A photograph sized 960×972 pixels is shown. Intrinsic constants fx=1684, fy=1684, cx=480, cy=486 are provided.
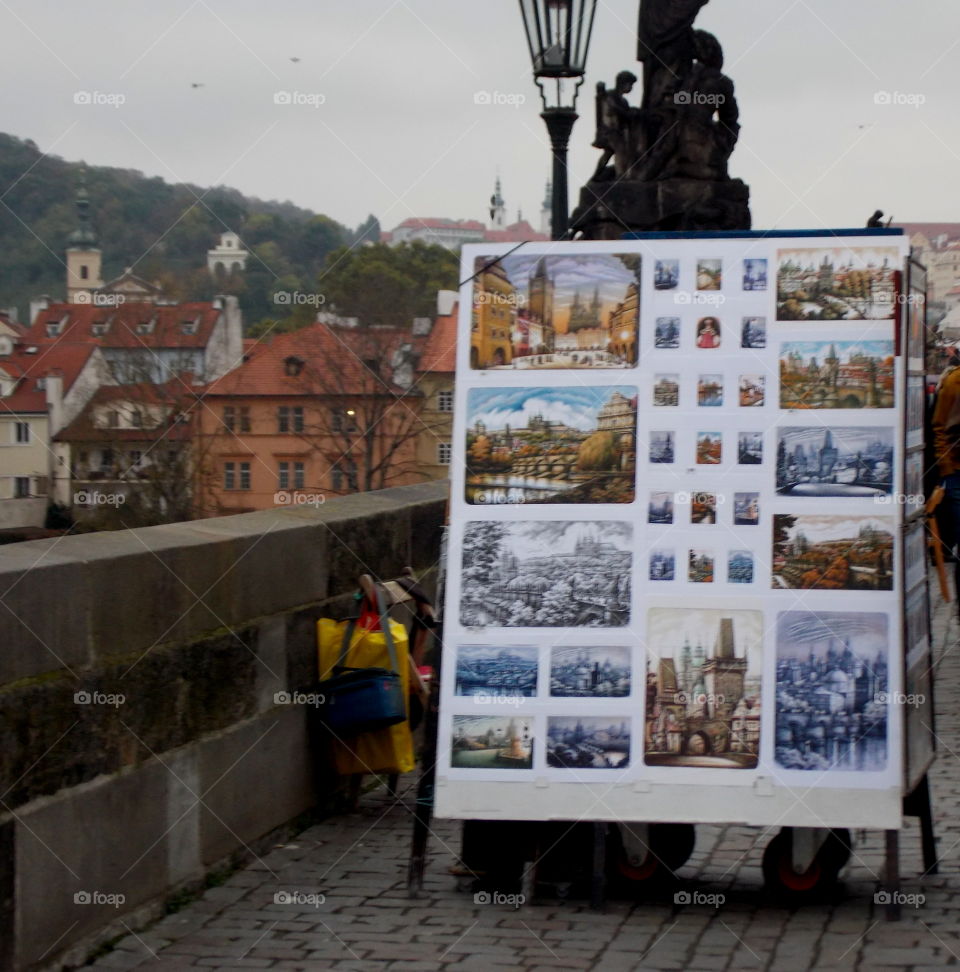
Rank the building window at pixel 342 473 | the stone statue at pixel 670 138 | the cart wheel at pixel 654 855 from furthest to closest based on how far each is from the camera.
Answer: the building window at pixel 342 473, the stone statue at pixel 670 138, the cart wheel at pixel 654 855

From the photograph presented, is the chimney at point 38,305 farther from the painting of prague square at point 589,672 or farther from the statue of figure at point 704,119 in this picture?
the painting of prague square at point 589,672

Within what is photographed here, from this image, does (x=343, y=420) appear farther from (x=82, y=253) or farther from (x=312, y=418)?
(x=82, y=253)

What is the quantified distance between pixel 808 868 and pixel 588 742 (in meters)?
0.79

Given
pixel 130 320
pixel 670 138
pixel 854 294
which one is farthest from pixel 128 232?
pixel 854 294

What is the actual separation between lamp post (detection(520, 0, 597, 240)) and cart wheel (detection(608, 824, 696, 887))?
473cm

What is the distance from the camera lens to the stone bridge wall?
436 centimetres

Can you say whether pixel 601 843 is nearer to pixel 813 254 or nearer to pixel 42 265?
pixel 813 254

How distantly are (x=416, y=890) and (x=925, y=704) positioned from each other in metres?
1.73

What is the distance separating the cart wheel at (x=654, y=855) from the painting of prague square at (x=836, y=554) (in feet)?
2.95

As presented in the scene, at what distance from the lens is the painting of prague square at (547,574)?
5.00m

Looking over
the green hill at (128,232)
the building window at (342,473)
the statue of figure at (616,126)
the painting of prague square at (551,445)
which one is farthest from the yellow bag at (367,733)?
the building window at (342,473)

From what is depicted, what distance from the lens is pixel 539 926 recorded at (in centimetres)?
494

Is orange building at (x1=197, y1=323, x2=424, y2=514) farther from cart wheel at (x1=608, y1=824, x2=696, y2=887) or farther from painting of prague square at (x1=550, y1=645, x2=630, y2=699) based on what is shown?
painting of prague square at (x1=550, y1=645, x2=630, y2=699)

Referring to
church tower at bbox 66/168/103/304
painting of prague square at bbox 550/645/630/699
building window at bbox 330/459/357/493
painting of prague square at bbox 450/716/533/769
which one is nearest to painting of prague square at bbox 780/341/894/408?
painting of prague square at bbox 550/645/630/699
